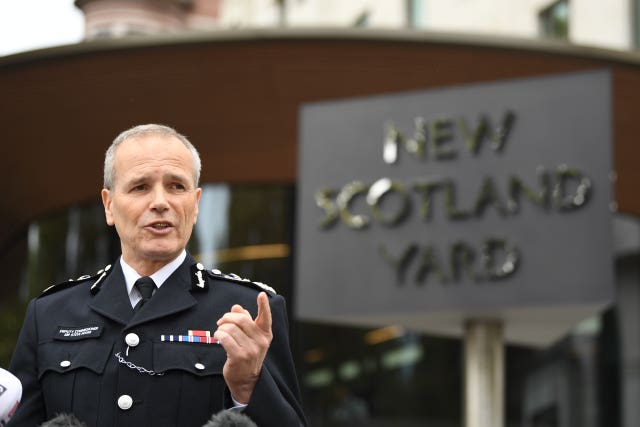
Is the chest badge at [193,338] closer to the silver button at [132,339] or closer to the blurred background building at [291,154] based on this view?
the silver button at [132,339]

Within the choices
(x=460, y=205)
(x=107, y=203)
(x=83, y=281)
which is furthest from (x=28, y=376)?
(x=460, y=205)

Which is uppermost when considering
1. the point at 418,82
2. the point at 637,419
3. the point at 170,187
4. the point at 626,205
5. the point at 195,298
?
Result: the point at 418,82

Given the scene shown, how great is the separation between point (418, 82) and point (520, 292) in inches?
140

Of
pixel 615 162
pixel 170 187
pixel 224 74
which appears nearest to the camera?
pixel 170 187

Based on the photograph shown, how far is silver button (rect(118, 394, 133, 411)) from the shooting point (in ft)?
10.1

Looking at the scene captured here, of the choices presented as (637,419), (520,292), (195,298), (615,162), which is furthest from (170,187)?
(637,419)

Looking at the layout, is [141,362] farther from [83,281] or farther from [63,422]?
[83,281]

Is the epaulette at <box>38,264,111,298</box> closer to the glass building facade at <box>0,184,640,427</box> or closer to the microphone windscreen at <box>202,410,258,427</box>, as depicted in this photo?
the microphone windscreen at <box>202,410,258,427</box>

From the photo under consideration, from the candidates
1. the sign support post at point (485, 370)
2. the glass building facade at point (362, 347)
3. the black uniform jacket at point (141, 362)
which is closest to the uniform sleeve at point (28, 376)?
the black uniform jacket at point (141, 362)

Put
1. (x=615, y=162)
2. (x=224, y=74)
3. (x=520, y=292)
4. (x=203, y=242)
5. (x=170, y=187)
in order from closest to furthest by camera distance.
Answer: (x=170, y=187) → (x=520, y=292) → (x=224, y=74) → (x=615, y=162) → (x=203, y=242)

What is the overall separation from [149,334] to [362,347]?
690 inches

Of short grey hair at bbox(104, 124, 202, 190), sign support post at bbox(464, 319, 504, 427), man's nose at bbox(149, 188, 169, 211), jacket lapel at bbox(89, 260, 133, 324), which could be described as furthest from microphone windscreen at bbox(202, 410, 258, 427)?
sign support post at bbox(464, 319, 504, 427)

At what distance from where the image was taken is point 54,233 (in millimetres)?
20562

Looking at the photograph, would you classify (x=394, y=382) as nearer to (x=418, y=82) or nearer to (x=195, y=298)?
(x=418, y=82)
